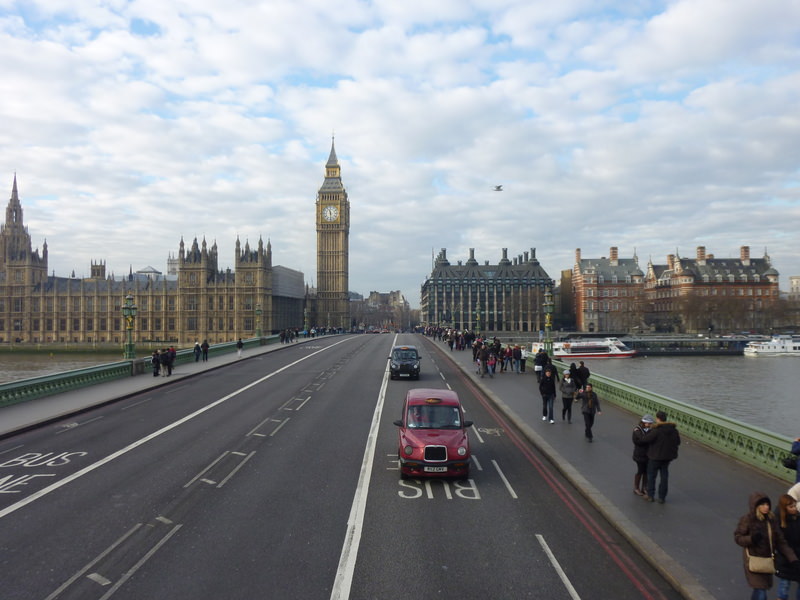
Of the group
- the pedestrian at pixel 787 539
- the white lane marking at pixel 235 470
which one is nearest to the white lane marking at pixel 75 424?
the white lane marking at pixel 235 470

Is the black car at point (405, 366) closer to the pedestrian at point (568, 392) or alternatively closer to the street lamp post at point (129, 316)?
the pedestrian at point (568, 392)

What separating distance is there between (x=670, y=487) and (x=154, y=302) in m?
125

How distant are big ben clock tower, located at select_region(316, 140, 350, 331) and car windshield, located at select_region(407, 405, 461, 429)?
146 metres

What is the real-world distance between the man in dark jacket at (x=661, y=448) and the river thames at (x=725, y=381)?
66.0 ft

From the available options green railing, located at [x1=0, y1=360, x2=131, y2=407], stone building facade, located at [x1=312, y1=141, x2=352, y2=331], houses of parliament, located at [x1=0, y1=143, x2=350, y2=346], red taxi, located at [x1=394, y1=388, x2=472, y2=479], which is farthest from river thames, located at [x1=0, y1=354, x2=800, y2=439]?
stone building facade, located at [x1=312, y1=141, x2=352, y2=331]

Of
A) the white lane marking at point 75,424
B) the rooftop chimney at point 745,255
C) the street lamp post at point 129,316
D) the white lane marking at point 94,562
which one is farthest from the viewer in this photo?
the rooftop chimney at point 745,255

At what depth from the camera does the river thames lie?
32.8 m

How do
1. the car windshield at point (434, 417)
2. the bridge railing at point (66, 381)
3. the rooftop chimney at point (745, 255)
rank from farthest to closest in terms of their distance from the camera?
1. the rooftop chimney at point (745, 255)
2. the bridge railing at point (66, 381)
3. the car windshield at point (434, 417)

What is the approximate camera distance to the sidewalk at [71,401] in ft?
59.4

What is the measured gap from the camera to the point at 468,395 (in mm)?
24922

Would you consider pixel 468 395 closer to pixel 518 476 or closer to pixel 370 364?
pixel 518 476

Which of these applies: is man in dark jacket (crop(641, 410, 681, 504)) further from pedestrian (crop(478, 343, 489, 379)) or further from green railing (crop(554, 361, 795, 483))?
pedestrian (crop(478, 343, 489, 379))

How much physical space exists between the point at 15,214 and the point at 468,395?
147m

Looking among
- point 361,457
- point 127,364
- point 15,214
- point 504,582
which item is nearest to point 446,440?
point 361,457
